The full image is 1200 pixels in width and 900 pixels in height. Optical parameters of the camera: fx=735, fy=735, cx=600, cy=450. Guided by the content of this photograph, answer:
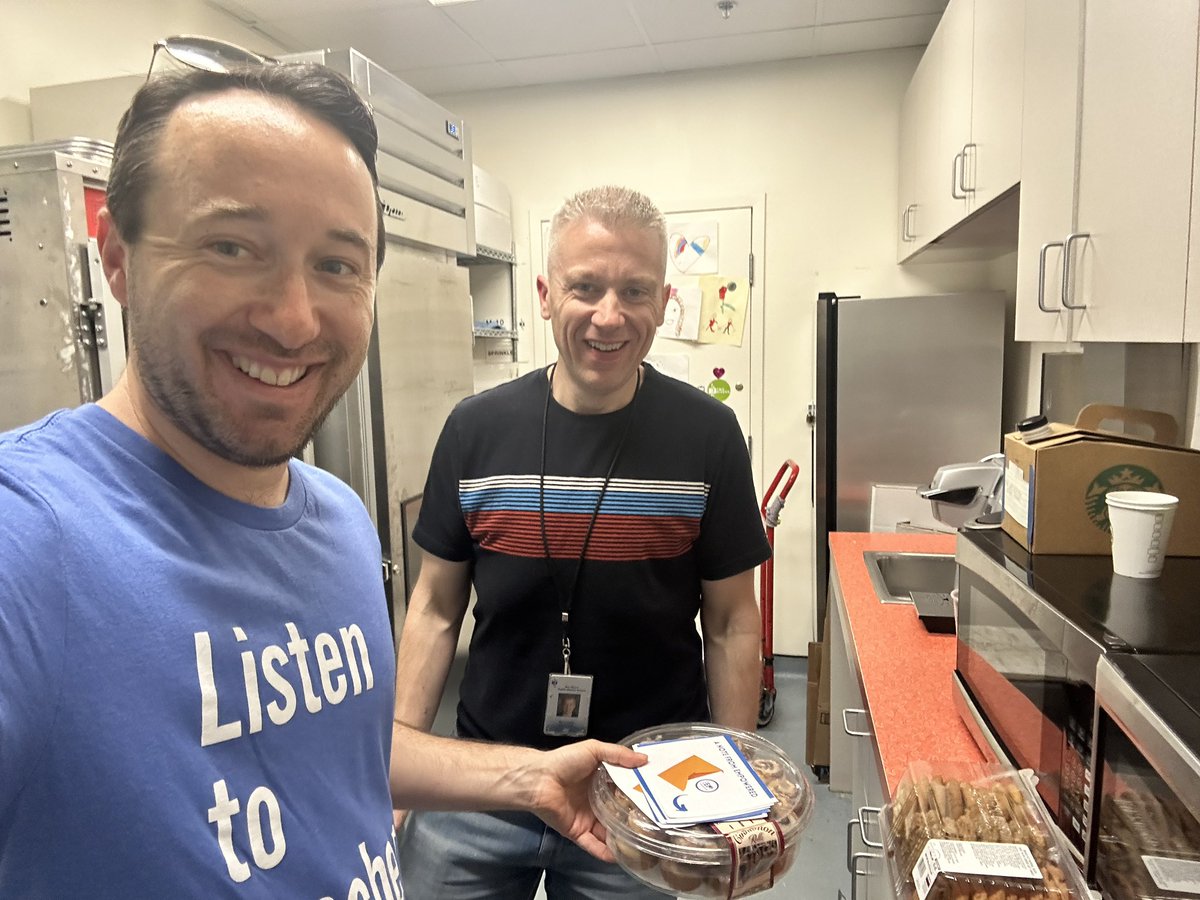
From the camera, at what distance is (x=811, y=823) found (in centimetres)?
167

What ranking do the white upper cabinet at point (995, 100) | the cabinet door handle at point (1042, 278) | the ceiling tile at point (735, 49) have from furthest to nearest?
the ceiling tile at point (735, 49) → the white upper cabinet at point (995, 100) → the cabinet door handle at point (1042, 278)

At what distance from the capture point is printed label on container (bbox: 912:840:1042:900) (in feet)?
2.76

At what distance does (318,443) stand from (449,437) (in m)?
1.05

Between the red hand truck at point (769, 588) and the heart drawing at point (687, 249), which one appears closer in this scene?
the red hand truck at point (769, 588)

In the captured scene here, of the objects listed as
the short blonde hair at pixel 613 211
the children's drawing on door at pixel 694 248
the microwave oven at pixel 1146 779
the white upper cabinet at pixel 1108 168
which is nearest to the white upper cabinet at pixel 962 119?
the white upper cabinet at pixel 1108 168

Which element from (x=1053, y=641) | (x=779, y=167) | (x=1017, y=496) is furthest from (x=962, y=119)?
(x=1053, y=641)

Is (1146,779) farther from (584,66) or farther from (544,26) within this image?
(584,66)

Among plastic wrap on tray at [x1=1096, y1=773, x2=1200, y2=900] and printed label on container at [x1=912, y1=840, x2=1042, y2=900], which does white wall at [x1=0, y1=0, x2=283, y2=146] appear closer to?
printed label on container at [x1=912, y1=840, x2=1042, y2=900]

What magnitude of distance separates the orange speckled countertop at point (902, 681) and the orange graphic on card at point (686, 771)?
39 cm

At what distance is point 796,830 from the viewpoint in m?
0.89

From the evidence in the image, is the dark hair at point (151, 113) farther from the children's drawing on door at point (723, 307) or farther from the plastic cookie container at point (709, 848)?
the children's drawing on door at point (723, 307)

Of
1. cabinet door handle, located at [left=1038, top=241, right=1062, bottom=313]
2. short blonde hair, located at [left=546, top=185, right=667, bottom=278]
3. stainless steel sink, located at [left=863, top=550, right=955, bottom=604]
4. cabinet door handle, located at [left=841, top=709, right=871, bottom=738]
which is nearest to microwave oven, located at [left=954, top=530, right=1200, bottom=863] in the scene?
cabinet door handle, located at [left=841, top=709, right=871, bottom=738]

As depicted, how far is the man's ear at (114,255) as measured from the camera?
0.62m

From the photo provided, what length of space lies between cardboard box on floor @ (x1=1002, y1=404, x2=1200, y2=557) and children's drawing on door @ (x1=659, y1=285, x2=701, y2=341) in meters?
2.48
